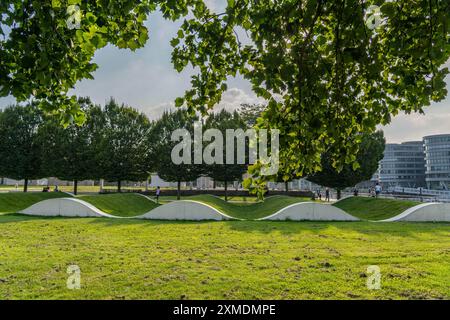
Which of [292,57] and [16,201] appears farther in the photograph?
[16,201]

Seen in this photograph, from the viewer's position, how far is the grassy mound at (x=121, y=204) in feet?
78.1

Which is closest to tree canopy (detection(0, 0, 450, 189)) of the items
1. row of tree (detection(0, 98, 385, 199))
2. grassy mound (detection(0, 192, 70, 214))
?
grassy mound (detection(0, 192, 70, 214))

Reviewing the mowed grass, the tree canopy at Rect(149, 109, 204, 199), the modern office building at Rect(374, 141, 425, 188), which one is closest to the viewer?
the mowed grass

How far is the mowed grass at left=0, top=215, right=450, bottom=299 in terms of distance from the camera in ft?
21.5

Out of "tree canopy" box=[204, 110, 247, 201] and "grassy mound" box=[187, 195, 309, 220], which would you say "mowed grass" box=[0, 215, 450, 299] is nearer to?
"grassy mound" box=[187, 195, 309, 220]

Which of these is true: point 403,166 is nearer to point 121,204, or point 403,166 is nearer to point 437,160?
point 437,160

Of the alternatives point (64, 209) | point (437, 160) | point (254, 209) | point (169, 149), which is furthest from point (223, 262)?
point (437, 160)

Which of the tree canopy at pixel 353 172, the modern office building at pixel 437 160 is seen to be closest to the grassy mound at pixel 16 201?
the tree canopy at pixel 353 172

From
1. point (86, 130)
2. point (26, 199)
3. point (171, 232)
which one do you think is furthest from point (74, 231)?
point (86, 130)

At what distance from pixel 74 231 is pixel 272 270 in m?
Answer: 10.4

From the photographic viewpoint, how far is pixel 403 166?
138125 millimetres

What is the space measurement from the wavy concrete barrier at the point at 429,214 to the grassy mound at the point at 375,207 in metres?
1.48

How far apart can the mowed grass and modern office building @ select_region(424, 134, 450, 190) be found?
127100mm

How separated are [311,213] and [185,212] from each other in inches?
313
